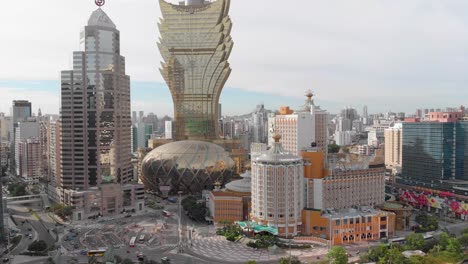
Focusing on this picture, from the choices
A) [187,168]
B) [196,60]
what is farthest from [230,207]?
[196,60]

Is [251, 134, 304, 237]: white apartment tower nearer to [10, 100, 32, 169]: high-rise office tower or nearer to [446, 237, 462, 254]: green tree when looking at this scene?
[446, 237, 462, 254]: green tree

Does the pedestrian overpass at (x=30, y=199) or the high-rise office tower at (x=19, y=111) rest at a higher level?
the high-rise office tower at (x=19, y=111)

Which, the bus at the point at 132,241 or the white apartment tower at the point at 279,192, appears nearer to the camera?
the bus at the point at 132,241

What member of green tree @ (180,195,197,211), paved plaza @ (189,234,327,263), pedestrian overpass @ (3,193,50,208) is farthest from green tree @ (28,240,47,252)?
pedestrian overpass @ (3,193,50,208)

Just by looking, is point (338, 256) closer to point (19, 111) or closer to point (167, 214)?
point (167, 214)

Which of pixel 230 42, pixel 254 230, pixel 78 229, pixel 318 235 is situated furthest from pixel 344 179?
pixel 230 42

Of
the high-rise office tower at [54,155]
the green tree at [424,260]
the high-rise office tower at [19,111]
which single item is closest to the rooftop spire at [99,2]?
the high-rise office tower at [54,155]

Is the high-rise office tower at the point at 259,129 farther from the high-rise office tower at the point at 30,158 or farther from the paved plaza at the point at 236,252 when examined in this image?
the paved plaza at the point at 236,252
